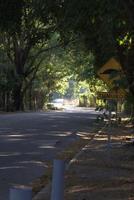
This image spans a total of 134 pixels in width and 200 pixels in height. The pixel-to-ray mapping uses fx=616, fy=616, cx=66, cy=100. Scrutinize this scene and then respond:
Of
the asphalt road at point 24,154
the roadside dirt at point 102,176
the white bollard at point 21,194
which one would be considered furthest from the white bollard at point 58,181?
the asphalt road at point 24,154

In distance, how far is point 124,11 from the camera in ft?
40.0

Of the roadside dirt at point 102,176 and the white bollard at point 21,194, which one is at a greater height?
the white bollard at point 21,194

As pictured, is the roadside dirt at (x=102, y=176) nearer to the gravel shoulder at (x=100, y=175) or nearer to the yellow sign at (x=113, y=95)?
the gravel shoulder at (x=100, y=175)

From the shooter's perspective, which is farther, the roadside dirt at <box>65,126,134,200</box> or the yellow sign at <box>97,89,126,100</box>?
the yellow sign at <box>97,89,126,100</box>

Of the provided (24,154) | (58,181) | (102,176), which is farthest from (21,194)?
(24,154)

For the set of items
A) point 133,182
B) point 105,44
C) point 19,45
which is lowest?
point 133,182

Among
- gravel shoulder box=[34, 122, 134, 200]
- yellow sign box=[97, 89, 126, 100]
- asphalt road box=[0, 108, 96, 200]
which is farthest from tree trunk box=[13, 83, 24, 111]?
yellow sign box=[97, 89, 126, 100]

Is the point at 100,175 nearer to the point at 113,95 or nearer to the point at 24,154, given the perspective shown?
the point at 113,95

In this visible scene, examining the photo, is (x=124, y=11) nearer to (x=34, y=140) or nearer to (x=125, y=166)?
(x=125, y=166)

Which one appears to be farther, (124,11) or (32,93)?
(32,93)

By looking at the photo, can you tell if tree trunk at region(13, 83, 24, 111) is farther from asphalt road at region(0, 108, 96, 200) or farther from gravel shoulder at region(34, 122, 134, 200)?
gravel shoulder at region(34, 122, 134, 200)

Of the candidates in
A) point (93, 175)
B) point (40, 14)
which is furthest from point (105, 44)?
point (93, 175)

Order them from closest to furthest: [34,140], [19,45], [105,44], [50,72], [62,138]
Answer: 1. [105,44]
2. [34,140]
3. [62,138]
4. [19,45]
5. [50,72]

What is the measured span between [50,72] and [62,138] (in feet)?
150
